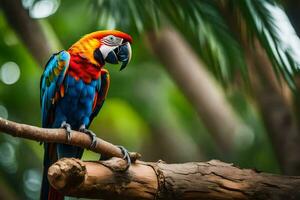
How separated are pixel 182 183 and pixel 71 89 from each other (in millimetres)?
801

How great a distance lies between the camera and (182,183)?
323 cm

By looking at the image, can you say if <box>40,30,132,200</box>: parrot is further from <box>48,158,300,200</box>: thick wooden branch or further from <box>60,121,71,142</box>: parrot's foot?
<box>48,158,300,200</box>: thick wooden branch

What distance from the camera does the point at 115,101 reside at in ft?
26.6

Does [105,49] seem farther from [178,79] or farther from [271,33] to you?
[178,79]

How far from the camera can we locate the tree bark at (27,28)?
199 inches

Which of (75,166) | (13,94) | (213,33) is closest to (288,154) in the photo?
(213,33)

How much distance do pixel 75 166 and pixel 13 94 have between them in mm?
5028

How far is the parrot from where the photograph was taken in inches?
133

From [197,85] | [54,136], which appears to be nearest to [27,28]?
[197,85]

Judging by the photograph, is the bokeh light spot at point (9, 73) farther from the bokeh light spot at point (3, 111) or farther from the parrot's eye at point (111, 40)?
the parrot's eye at point (111, 40)

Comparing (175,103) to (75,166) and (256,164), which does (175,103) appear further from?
(75,166)

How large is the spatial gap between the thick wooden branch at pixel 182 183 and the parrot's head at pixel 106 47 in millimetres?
542

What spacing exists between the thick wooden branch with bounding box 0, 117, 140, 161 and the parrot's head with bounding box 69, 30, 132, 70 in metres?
0.42

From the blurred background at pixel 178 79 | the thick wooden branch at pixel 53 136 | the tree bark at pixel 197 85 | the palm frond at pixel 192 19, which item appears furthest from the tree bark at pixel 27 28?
the thick wooden branch at pixel 53 136
